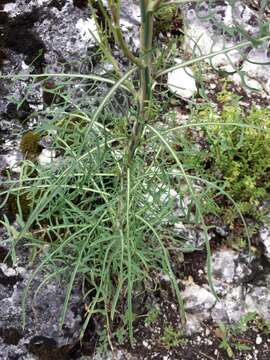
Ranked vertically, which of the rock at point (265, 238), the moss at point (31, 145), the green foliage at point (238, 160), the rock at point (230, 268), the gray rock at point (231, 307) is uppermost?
the moss at point (31, 145)

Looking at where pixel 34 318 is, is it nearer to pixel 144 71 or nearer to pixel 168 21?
pixel 144 71

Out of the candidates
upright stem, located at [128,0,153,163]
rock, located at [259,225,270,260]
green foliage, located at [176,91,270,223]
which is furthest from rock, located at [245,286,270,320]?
upright stem, located at [128,0,153,163]

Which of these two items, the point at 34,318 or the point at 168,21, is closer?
the point at 34,318

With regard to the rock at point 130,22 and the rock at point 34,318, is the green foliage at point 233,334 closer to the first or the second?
the rock at point 34,318

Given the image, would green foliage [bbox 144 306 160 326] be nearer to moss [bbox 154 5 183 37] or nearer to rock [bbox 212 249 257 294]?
rock [bbox 212 249 257 294]

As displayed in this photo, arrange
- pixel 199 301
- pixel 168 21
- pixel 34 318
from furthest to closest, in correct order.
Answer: pixel 168 21 < pixel 199 301 < pixel 34 318

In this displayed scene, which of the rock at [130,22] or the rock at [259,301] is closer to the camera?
the rock at [259,301]

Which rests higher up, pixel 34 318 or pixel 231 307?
pixel 34 318

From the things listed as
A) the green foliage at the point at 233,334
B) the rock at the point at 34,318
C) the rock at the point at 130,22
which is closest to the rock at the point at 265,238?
the green foliage at the point at 233,334

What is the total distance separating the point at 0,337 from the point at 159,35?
6.18 feet

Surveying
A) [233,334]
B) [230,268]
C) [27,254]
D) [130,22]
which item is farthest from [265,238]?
[130,22]

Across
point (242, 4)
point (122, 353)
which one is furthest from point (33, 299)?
point (242, 4)

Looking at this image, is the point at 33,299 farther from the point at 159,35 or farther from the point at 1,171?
the point at 159,35

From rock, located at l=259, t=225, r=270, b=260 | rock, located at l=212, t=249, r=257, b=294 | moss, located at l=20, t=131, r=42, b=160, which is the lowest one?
rock, located at l=212, t=249, r=257, b=294
